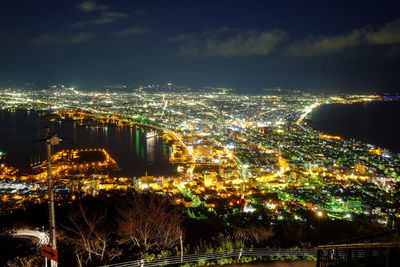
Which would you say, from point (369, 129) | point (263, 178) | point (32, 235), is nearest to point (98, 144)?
point (263, 178)

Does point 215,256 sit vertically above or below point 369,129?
below

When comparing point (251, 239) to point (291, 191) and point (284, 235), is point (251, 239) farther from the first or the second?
point (291, 191)

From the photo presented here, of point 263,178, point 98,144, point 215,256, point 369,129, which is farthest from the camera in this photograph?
point 369,129

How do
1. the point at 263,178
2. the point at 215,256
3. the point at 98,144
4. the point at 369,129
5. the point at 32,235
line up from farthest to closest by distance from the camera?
the point at 369,129 < the point at 98,144 < the point at 263,178 < the point at 32,235 < the point at 215,256

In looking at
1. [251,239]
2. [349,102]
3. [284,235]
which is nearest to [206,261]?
[251,239]

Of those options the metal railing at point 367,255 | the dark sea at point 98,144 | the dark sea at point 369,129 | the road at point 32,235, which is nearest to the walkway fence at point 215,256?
the metal railing at point 367,255

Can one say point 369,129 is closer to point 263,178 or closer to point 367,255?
point 263,178

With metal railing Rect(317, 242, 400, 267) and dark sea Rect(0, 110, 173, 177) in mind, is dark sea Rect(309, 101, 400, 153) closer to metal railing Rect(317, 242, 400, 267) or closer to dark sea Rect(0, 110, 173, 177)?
dark sea Rect(0, 110, 173, 177)

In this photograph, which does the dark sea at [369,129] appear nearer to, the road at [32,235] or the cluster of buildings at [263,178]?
the cluster of buildings at [263,178]
